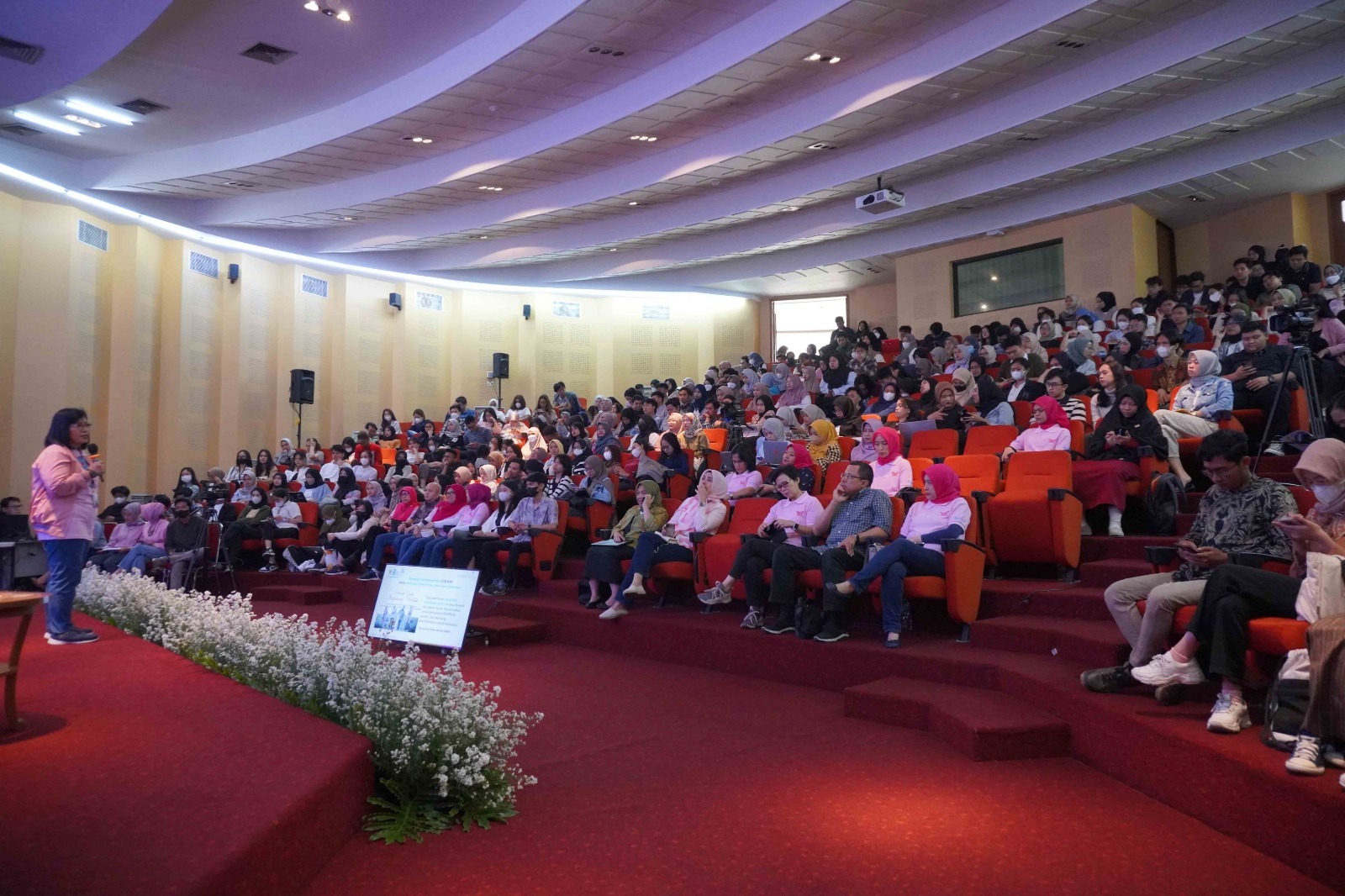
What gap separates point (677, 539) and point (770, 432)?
179 cm

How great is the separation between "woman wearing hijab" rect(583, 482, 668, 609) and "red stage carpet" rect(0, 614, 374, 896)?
2622mm

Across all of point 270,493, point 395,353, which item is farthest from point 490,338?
point 270,493

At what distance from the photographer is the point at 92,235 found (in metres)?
10.8

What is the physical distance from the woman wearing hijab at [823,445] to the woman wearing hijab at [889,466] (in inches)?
39.2

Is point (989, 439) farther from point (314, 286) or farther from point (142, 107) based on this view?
point (314, 286)

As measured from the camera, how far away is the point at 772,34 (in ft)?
25.5

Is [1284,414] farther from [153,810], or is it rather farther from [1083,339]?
[153,810]

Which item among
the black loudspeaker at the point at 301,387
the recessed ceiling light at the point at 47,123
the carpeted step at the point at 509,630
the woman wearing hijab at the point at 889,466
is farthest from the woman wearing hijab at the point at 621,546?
the black loudspeaker at the point at 301,387

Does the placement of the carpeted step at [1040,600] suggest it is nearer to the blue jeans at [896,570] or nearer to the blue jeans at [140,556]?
the blue jeans at [896,570]

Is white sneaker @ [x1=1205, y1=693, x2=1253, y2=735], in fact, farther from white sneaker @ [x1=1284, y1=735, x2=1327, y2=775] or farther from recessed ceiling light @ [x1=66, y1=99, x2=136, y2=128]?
recessed ceiling light @ [x1=66, y1=99, x2=136, y2=128]

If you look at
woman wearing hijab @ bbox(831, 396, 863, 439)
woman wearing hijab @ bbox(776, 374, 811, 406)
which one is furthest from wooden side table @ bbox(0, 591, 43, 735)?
woman wearing hijab @ bbox(776, 374, 811, 406)

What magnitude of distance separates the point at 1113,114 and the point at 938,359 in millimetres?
2877

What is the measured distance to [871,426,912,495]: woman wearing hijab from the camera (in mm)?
5246

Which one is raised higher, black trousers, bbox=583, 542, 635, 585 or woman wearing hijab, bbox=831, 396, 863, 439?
woman wearing hijab, bbox=831, 396, 863, 439
